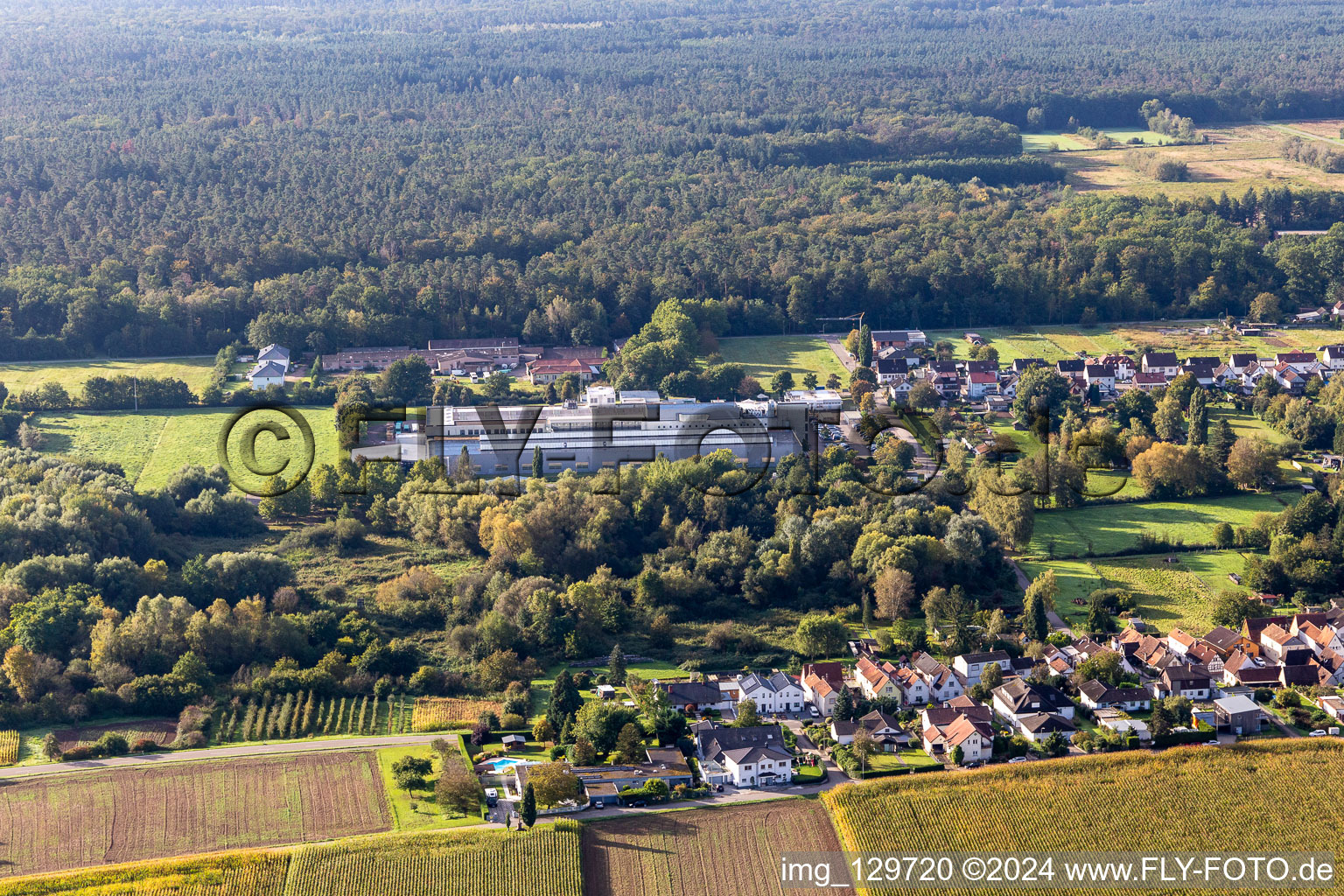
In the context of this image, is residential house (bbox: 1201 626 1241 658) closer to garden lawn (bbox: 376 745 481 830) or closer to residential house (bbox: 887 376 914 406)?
garden lawn (bbox: 376 745 481 830)

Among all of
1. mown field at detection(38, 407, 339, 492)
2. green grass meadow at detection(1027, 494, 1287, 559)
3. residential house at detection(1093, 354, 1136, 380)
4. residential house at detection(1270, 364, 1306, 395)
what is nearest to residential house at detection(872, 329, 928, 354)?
residential house at detection(1093, 354, 1136, 380)

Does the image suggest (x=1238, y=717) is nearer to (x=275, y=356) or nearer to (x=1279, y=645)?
(x=1279, y=645)

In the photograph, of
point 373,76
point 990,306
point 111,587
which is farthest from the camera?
point 373,76

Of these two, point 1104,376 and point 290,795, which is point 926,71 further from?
point 290,795

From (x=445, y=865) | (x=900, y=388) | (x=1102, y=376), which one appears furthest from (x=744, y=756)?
(x=1102, y=376)

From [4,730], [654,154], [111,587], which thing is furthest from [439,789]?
[654,154]
